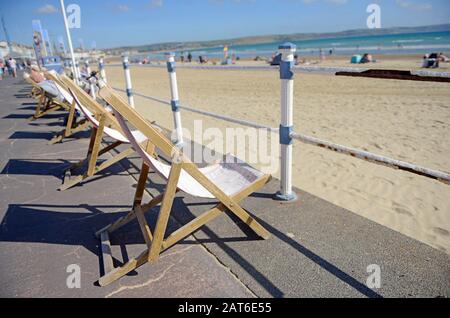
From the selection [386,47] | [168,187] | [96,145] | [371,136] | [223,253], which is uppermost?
[386,47]

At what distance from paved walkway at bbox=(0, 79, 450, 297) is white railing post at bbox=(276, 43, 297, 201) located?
0.55 ft

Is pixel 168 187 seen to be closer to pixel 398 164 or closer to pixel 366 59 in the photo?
pixel 398 164

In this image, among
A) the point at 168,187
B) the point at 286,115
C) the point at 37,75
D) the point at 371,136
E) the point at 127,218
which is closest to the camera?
the point at 168,187

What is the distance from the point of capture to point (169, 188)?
6.13 feet

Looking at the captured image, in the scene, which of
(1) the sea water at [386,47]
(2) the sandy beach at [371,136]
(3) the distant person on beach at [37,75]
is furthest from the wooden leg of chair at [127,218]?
(1) the sea water at [386,47]

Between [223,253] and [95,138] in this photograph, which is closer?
[223,253]

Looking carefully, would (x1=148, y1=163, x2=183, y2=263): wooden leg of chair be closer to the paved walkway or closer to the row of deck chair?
the row of deck chair

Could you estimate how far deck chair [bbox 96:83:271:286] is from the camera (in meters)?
1.82

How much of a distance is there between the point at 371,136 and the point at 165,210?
4.84 meters

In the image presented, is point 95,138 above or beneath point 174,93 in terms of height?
beneath

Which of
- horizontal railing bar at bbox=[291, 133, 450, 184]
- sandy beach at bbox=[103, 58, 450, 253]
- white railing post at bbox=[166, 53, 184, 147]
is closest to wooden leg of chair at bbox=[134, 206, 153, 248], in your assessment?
horizontal railing bar at bbox=[291, 133, 450, 184]

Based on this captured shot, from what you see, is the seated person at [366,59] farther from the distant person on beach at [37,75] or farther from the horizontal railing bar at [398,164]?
the horizontal railing bar at [398,164]

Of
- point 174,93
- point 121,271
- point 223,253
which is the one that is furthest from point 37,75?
point 223,253
